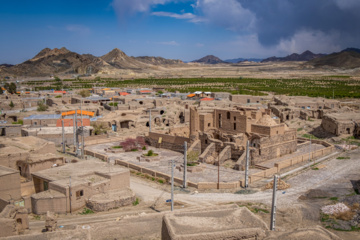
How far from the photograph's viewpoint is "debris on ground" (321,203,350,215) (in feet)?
52.7

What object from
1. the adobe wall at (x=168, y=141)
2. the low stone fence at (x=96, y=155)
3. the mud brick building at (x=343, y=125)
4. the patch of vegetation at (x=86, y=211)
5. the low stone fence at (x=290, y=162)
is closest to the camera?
the patch of vegetation at (x=86, y=211)

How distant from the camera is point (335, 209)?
53.5 ft

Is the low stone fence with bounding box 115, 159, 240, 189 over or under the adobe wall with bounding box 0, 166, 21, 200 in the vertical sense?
under

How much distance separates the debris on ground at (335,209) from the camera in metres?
16.1

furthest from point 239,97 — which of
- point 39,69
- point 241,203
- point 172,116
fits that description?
point 39,69

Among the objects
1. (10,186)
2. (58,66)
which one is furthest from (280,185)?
(58,66)

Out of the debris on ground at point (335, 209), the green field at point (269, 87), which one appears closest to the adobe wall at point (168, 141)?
the debris on ground at point (335, 209)

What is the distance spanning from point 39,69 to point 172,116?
14527 cm

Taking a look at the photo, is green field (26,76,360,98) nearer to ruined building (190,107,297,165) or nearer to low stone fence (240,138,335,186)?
low stone fence (240,138,335,186)

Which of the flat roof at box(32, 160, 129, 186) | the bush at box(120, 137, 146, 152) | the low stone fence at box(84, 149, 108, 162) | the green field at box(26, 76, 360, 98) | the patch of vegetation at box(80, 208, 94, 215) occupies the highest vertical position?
the green field at box(26, 76, 360, 98)

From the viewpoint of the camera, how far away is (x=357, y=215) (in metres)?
15.5

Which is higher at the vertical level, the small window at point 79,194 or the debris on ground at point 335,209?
the small window at point 79,194

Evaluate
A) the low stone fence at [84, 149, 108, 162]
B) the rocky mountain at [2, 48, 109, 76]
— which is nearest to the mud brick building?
the low stone fence at [84, 149, 108, 162]

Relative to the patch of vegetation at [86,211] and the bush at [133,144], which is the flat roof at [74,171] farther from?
the bush at [133,144]
